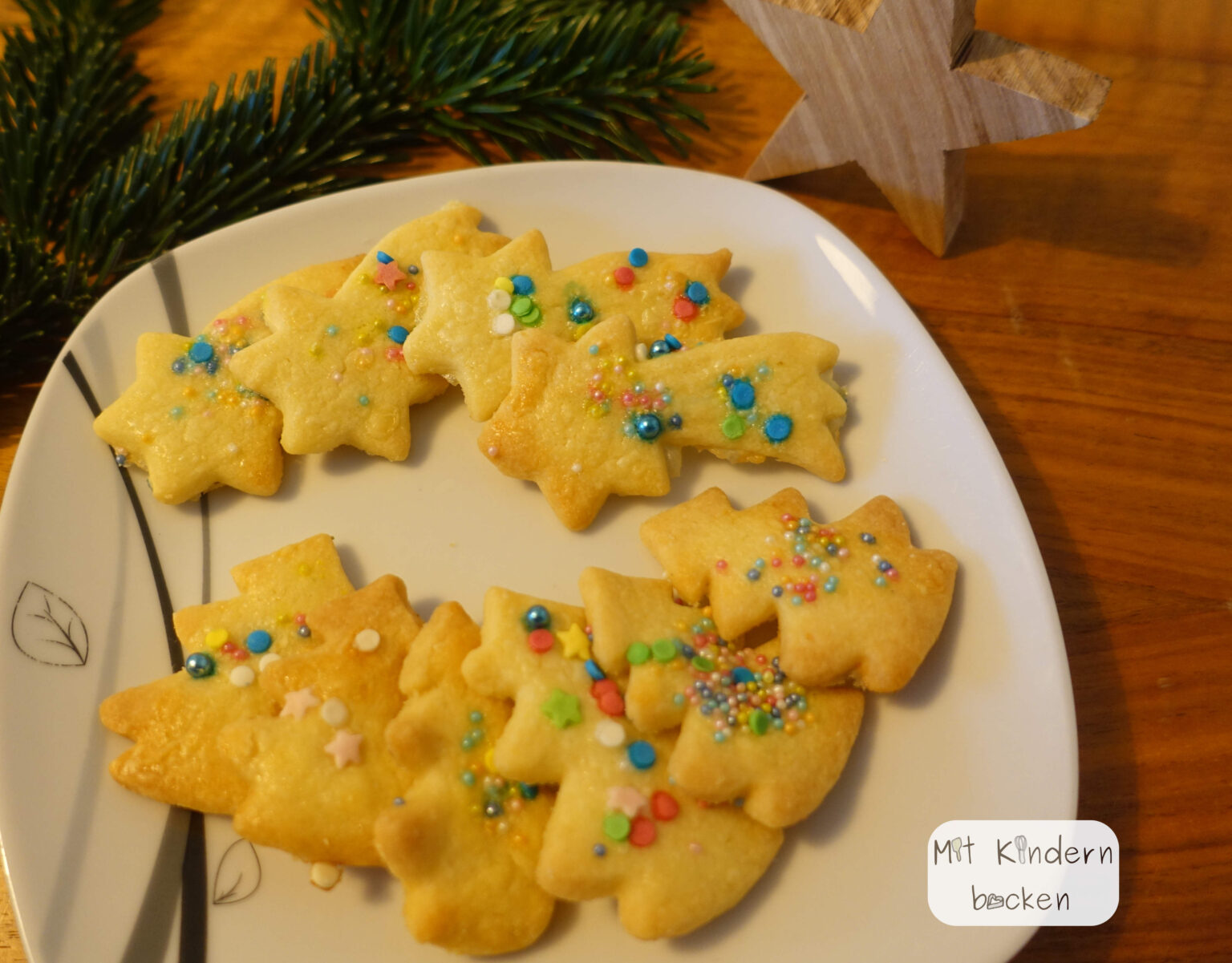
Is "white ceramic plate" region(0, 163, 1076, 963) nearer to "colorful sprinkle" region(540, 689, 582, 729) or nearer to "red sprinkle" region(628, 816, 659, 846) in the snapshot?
"red sprinkle" region(628, 816, 659, 846)

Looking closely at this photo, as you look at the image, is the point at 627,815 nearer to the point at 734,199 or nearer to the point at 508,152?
the point at 734,199

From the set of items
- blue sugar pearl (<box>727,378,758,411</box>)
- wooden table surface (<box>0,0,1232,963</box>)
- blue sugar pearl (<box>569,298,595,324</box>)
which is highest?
blue sugar pearl (<box>569,298,595,324</box>)

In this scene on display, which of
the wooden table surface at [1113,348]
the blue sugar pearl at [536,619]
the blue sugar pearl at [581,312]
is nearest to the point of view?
the blue sugar pearl at [536,619]

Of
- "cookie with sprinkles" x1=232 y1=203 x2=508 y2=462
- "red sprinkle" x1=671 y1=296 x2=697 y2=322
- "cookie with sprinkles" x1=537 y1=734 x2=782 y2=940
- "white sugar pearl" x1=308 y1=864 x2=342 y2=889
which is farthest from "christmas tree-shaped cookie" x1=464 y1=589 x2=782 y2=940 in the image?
"red sprinkle" x1=671 y1=296 x2=697 y2=322

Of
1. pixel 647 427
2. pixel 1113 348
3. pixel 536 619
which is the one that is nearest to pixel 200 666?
pixel 536 619

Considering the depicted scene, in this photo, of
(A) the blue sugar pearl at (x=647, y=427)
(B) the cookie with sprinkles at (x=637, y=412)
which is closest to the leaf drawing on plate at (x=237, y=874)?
(B) the cookie with sprinkles at (x=637, y=412)

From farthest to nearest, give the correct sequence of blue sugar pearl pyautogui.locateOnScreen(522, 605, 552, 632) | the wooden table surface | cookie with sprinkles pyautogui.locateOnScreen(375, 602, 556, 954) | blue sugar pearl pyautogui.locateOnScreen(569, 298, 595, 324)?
blue sugar pearl pyautogui.locateOnScreen(569, 298, 595, 324) → the wooden table surface → blue sugar pearl pyautogui.locateOnScreen(522, 605, 552, 632) → cookie with sprinkles pyautogui.locateOnScreen(375, 602, 556, 954)

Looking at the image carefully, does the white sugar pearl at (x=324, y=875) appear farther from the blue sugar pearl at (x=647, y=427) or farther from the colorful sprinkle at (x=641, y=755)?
the blue sugar pearl at (x=647, y=427)
